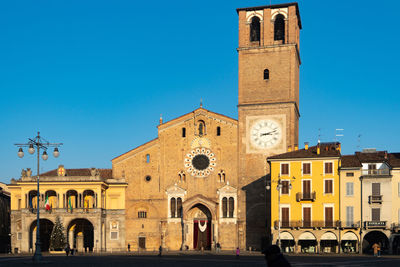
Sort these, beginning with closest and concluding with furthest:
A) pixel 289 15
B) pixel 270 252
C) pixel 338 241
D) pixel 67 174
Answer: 1. pixel 270 252
2. pixel 338 241
3. pixel 289 15
4. pixel 67 174

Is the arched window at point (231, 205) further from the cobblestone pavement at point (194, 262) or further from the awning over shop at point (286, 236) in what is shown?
the cobblestone pavement at point (194, 262)

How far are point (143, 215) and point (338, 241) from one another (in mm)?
21093

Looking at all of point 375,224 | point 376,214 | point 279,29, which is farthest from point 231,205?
point 279,29

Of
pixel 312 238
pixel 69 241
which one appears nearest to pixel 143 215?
pixel 69 241

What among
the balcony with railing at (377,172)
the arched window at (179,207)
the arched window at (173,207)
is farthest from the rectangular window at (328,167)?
the arched window at (173,207)

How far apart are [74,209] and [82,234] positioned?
159 inches

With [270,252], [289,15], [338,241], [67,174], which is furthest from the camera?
[67,174]

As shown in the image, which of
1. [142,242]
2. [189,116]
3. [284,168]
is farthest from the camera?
[189,116]

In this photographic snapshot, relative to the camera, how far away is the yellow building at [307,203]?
55.4 m

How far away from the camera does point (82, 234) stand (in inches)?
2657

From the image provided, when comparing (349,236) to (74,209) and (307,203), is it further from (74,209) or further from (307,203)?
(74,209)

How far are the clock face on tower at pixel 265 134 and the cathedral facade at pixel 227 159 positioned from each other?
3.9 inches

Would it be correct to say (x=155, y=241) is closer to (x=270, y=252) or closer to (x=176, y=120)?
(x=176, y=120)

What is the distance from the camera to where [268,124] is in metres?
63.7
